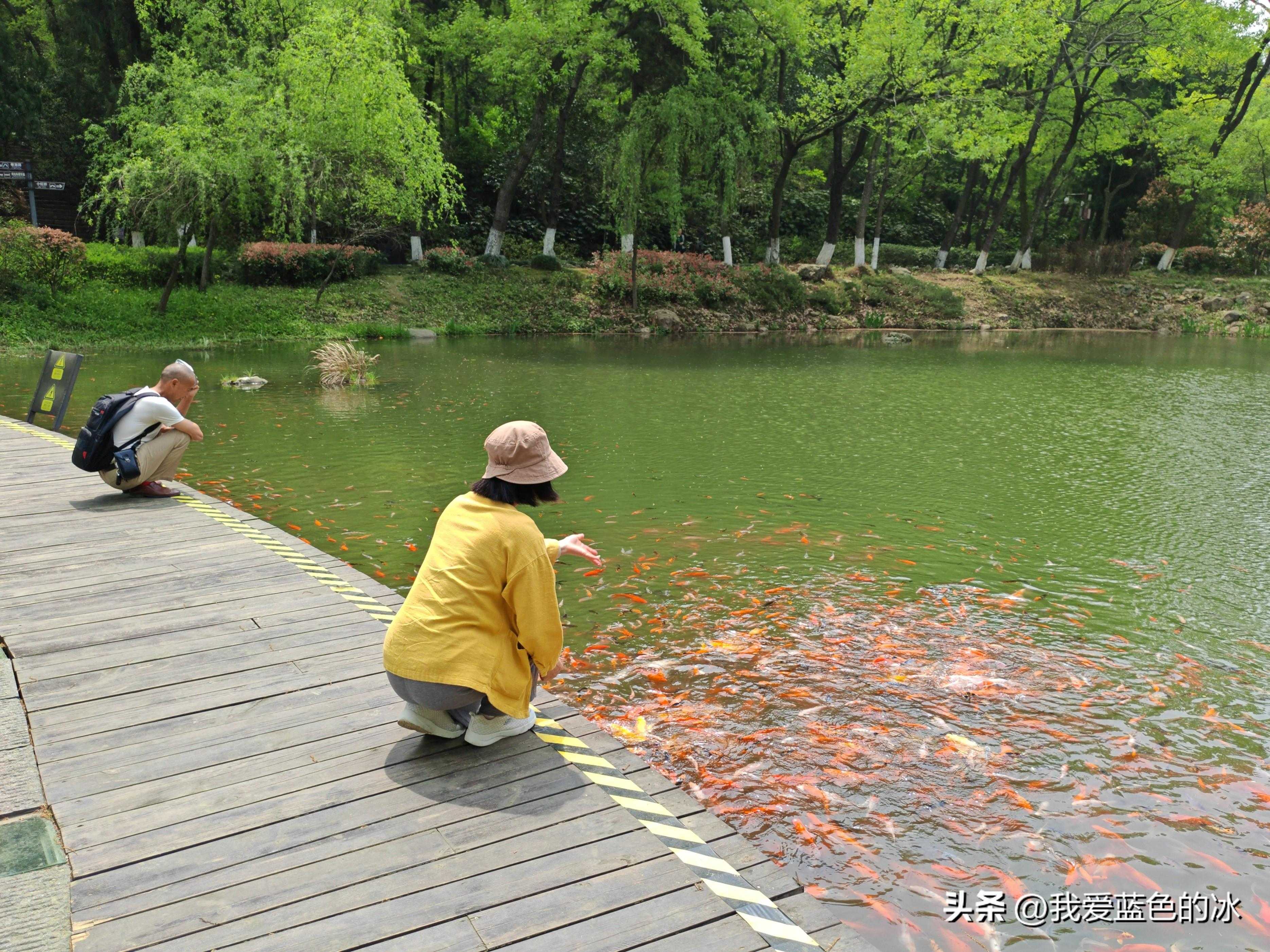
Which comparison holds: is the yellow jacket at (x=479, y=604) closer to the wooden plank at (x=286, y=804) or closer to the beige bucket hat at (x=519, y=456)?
the beige bucket hat at (x=519, y=456)

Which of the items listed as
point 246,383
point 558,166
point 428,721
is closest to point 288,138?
point 246,383

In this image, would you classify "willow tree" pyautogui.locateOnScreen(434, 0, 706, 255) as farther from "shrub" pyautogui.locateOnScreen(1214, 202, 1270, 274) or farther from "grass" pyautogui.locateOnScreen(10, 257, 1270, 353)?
"shrub" pyautogui.locateOnScreen(1214, 202, 1270, 274)

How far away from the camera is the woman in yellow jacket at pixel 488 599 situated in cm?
336

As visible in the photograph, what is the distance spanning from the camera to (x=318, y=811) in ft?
10.3

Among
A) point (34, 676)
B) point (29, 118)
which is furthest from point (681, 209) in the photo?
point (34, 676)

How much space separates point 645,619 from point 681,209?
2553 cm

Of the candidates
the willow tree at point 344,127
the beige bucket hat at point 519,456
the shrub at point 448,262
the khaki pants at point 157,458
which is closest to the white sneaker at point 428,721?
the beige bucket hat at point 519,456

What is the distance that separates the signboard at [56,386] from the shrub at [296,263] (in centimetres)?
1519

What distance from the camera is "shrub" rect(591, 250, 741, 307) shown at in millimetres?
29000

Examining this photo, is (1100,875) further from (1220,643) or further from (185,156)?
(185,156)

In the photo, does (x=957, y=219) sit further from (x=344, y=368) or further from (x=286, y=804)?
(x=286, y=804)

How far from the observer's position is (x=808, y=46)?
29469mm

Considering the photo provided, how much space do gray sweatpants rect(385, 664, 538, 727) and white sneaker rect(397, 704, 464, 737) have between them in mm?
31

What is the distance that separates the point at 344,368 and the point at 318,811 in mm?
13386
